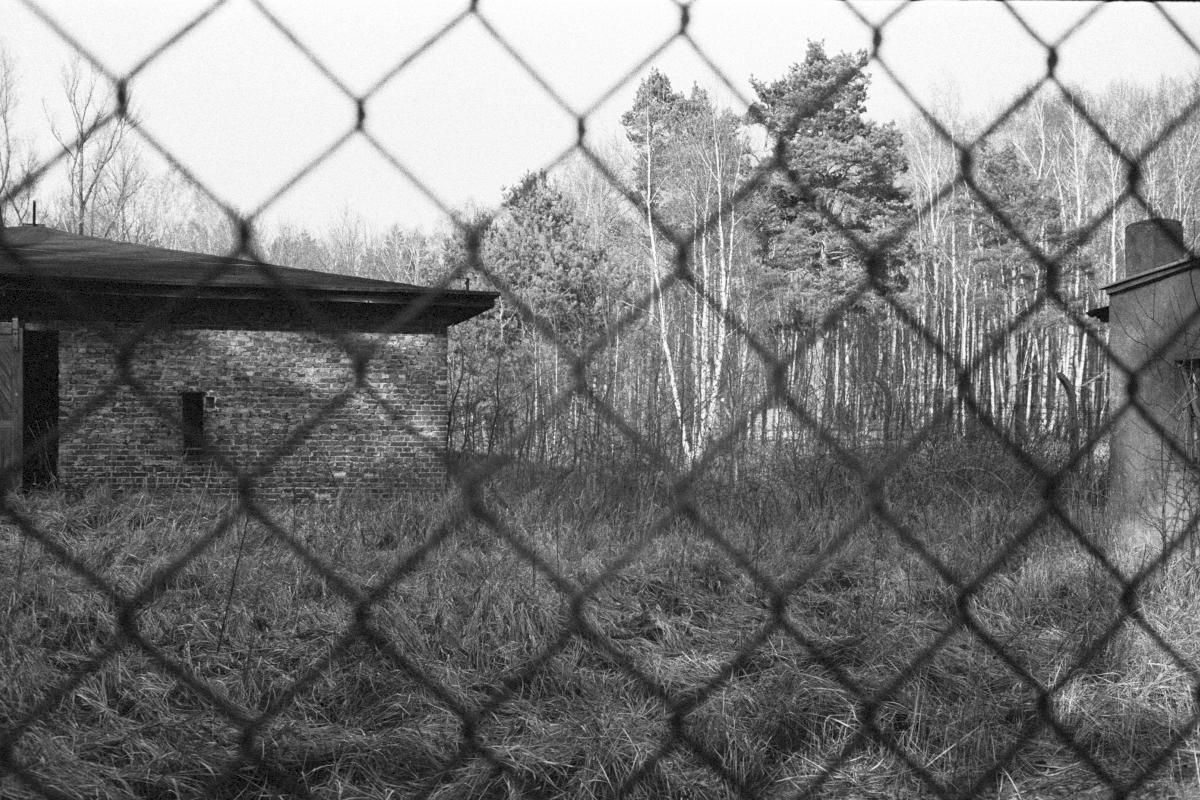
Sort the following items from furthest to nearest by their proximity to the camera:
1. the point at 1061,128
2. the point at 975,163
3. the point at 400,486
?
the point at 400,486 < the point at 1061,128 < the point at 975,163

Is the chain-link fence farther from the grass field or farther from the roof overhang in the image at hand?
the roof overhang

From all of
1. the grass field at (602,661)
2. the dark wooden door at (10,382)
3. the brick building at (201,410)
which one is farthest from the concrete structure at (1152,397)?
the dark wooden door at (10,382)

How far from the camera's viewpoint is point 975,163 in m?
0.66

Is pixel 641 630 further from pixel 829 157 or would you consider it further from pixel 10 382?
pixel 10 382

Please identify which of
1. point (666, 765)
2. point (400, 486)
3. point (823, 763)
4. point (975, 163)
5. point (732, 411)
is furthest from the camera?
point (400, 486)

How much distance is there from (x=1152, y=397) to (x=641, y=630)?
3.52 feet

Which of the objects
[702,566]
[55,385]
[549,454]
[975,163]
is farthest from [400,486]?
[55,385]

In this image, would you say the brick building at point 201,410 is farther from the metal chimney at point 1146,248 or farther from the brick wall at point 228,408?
the metal chimney at point 1146,248

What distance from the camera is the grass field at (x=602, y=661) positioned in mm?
1083

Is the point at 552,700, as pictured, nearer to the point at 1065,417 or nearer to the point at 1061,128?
the point at 1061,128

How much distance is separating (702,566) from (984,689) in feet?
2.91

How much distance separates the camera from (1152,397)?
73.3 inches

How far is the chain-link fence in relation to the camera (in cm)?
59

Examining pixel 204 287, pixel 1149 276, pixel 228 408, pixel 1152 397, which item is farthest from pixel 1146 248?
pixel 228 408
